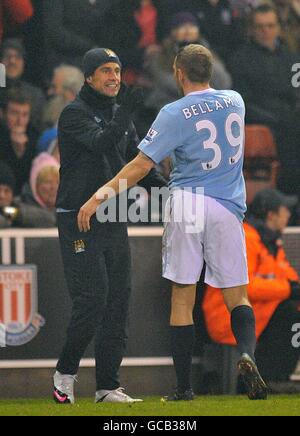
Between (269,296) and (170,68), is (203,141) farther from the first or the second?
(170,68)

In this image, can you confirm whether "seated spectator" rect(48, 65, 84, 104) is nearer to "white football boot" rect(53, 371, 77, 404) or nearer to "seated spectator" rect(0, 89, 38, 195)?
"seated spectator" rect(0, 89, 38, 195)

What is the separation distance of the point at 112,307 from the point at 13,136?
7.37ft

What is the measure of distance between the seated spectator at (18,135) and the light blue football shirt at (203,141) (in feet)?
7.61

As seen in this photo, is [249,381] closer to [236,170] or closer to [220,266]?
[220,266]

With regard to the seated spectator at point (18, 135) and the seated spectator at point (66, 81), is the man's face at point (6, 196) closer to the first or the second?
the seated spectator at point (18, 135)

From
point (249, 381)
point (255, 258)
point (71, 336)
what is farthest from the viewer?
point (255, 258)

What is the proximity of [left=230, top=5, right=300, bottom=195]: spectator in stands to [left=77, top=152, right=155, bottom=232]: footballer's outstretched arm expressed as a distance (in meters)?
2.64

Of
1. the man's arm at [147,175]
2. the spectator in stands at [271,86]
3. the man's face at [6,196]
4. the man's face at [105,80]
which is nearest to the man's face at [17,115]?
the man's face at [6,196]

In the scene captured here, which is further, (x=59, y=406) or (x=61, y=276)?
(x=61, y=276)

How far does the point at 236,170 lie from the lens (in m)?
7.34

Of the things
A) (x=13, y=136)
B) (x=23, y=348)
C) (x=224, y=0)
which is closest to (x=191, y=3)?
(x=224, y=0)

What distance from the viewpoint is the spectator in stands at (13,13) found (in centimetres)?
949

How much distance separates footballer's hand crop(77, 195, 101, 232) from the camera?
7.23 metres

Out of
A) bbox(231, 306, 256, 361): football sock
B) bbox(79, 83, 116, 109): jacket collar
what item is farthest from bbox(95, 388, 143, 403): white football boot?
bbox(79, 83, 116, 109): jacket collar
